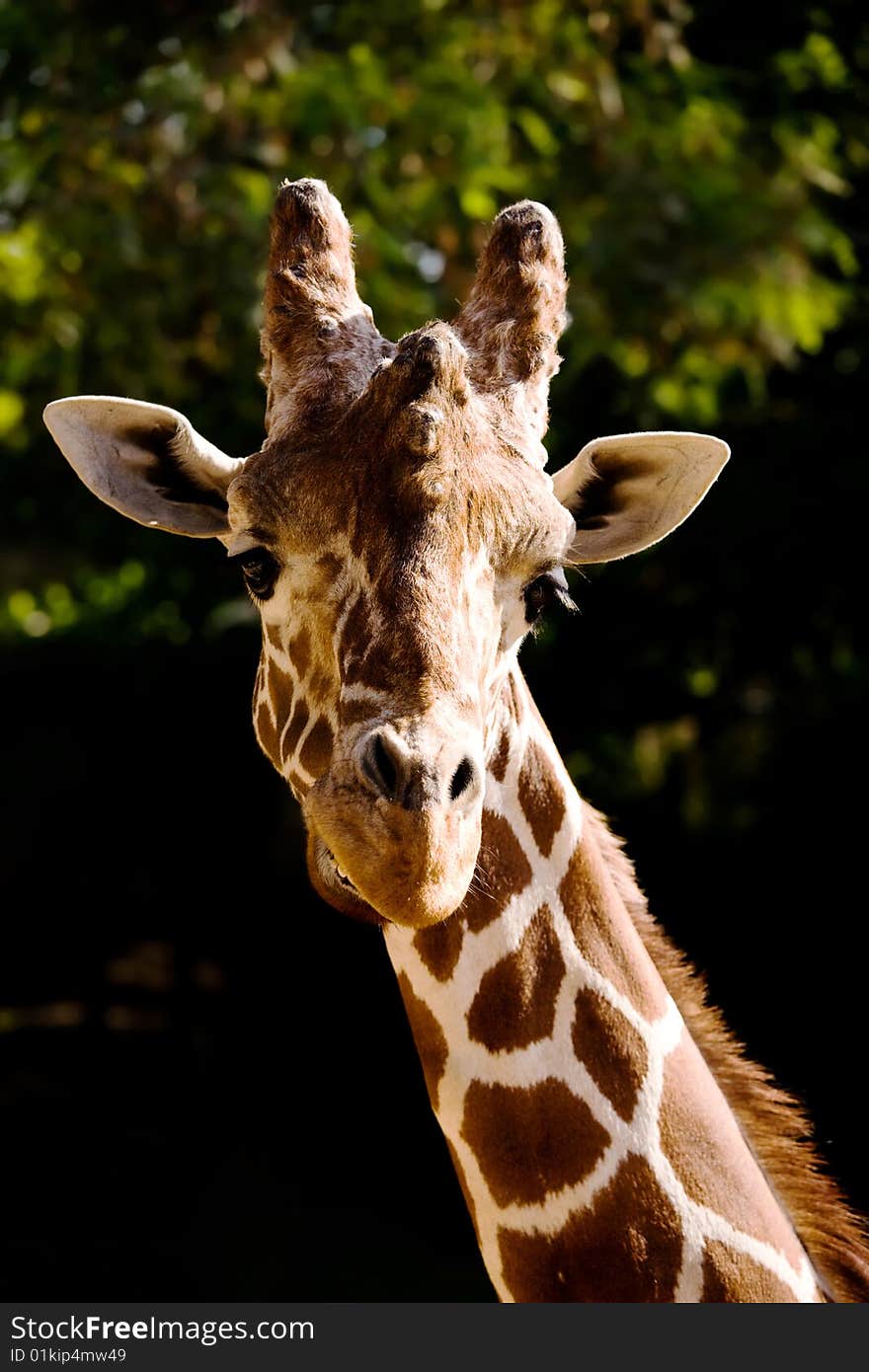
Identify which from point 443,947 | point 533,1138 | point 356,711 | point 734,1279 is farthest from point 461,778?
point 734,1279

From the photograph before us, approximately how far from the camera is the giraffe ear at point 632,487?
341 centimetres

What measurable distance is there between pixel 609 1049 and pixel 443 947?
42 cm

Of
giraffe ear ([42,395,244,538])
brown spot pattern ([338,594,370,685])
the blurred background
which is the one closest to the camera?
brown spot pattern ([338,594,370,685])

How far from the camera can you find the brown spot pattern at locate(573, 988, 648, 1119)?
312 centimetres

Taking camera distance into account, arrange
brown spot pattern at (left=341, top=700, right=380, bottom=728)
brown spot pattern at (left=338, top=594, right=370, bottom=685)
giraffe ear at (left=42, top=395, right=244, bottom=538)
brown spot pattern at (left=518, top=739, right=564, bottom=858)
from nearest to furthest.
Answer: brown spot pattern at (left=341, top=700, right=380, bottom=728) → brown spot pattern at (left=338, top=594, right=370, bottom=685) → brown spot pattern at (left=518, top=739, right=564, bottom=858) → giraffe ear at (left=42, top=395, right=244, bottom=538)

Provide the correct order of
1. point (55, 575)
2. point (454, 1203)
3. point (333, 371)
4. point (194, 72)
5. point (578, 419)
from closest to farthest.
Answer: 1. point (333, 371)
2. point (194, 72)
3. point (578, 419)
4. point (454, 1203)
5. point (55, 575)

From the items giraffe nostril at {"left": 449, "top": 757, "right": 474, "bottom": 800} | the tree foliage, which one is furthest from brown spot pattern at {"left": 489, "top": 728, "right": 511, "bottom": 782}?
the tree foliage

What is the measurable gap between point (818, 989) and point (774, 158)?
17.5 ft

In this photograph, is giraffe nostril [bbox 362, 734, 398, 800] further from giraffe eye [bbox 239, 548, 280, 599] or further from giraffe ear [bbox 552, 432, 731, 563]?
giraffe ear [bbox 552, 432, 731, 563]

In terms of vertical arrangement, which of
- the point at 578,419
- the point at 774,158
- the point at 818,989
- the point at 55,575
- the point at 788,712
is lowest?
the point at 55,575

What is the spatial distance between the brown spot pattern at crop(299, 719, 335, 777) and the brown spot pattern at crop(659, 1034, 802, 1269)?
1013mm

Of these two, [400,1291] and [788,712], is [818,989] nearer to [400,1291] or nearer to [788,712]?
[788,712]

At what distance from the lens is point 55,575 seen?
1459 cm

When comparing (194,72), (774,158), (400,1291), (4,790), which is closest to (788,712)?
(774,158)
